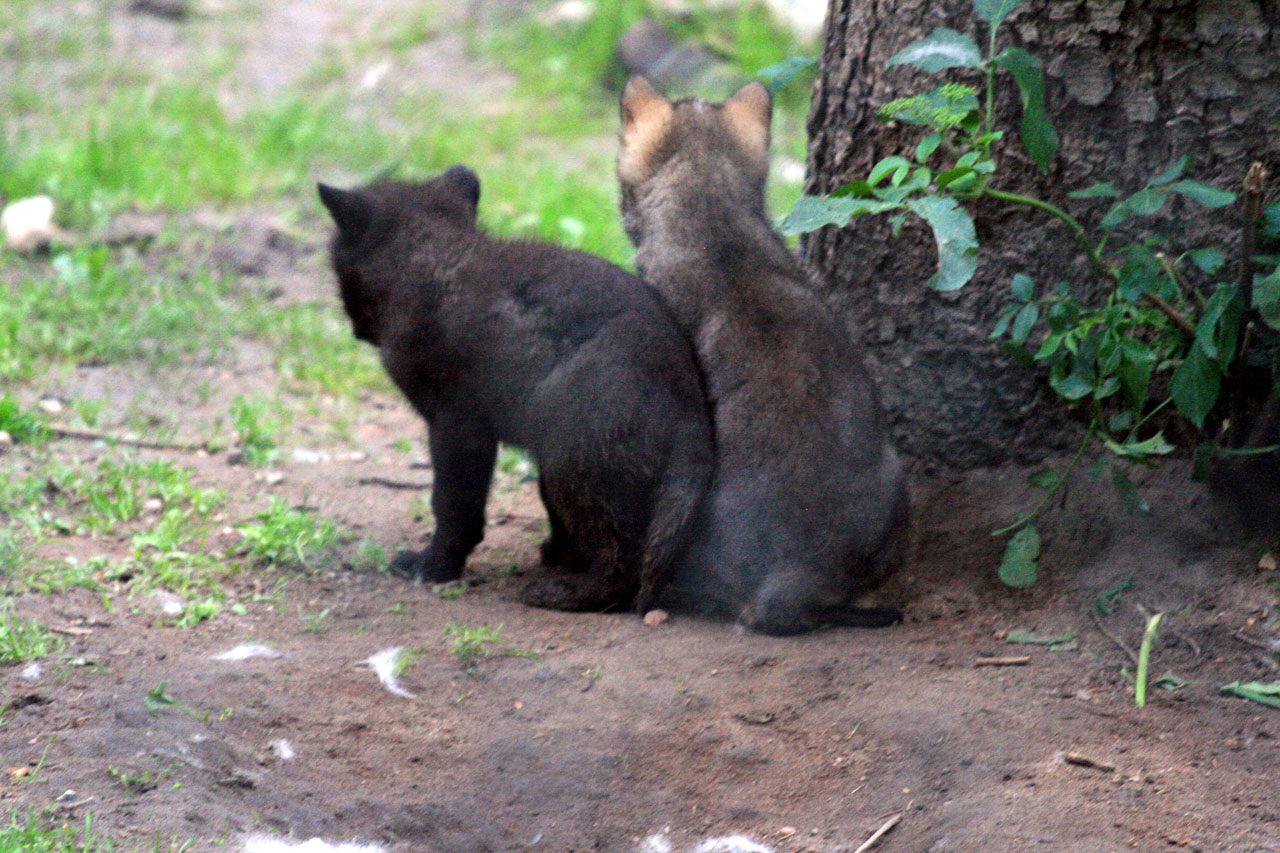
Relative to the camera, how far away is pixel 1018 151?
374 centimetres

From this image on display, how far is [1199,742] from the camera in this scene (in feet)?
9.88

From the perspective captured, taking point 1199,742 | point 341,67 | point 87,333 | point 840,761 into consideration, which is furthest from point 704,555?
point 341,67

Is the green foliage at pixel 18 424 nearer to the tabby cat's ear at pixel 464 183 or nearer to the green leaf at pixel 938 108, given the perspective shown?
the tabby cat's ear at pixel 464 183

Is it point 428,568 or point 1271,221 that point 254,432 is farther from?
point 1271,221

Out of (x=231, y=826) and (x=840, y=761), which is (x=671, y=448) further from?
(x=231, y=826)

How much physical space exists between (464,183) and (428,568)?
1.37 meters

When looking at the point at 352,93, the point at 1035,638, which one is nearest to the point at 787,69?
the point at 1035,638

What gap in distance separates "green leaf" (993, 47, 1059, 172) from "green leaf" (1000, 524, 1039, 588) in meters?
1.13

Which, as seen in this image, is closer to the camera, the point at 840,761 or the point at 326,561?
the point at 840,761

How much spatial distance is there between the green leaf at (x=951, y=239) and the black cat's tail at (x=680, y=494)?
3.40 ft

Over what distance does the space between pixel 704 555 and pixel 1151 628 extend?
1.26m

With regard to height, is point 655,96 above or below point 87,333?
above

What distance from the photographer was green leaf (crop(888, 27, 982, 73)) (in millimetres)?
3141

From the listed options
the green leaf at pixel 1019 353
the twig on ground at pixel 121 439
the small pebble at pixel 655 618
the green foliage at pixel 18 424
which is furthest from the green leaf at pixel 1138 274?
the green foliage at pixel 18 424
